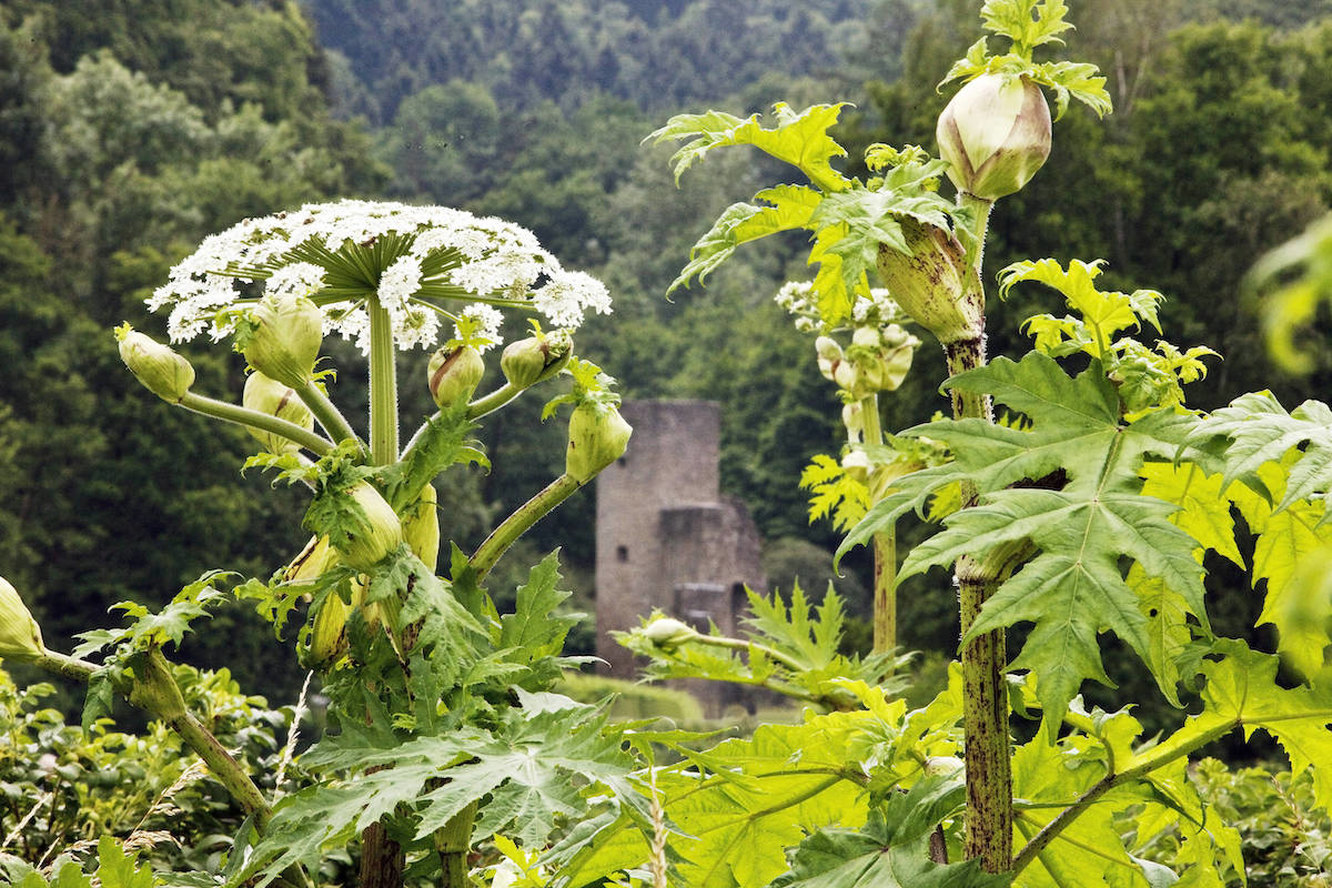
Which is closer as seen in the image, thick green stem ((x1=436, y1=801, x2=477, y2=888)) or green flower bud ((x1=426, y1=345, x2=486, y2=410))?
thick green stem ((x1=436, y1=801, x2=477, y2=888))

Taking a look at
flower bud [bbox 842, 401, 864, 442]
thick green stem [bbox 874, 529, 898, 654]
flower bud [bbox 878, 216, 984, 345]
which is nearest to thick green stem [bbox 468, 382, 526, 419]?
flower bud [bbox 878, 216, 984, 345]

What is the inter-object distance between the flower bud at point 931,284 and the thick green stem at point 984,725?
0.8 inches

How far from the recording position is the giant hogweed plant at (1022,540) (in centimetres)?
78

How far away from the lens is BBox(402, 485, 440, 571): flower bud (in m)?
1.31

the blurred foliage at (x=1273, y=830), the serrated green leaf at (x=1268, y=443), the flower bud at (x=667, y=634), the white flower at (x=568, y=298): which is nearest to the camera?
the serrated green leaf at (x=1268, y=443)

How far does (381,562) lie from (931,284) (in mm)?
560

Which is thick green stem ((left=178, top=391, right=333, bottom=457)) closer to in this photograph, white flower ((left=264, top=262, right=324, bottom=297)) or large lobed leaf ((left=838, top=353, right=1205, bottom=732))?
white flower ((left=264, top=262, right=324, bottom=297))

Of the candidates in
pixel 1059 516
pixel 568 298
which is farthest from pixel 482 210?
pixel 1059 516

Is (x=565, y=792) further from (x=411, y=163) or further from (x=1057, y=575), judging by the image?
(x=411, y=163)

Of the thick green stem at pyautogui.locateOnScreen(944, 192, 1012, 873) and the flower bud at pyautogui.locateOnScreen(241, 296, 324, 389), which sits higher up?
the flower bud at pyautogui.locateOnScreen(241, 296, 324, 389)

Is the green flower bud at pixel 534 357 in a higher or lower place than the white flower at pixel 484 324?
lower

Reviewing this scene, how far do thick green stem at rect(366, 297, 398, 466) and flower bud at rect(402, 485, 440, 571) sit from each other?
0.06 m

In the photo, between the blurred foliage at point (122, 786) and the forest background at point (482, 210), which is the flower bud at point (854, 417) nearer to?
the blurred foliage at point (122, 786)

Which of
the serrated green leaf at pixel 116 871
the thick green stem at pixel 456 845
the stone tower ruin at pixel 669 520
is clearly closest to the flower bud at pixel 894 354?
the thick green stem at pixel 456 845
